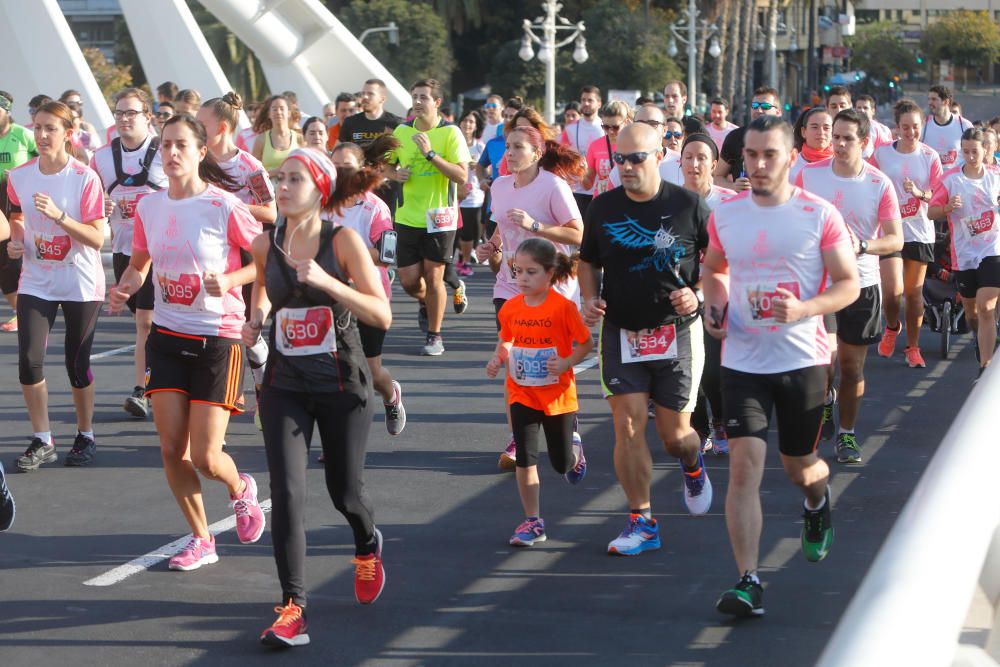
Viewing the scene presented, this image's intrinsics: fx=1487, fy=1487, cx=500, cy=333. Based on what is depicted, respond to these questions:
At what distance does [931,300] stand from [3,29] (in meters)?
20.7

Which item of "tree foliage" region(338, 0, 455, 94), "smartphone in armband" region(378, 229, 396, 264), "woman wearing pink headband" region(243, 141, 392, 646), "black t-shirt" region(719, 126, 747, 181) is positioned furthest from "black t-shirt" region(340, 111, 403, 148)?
"tree foliage" region(338, 0, 455, 94)

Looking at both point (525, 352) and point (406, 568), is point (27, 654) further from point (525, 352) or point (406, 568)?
point (525, 352)

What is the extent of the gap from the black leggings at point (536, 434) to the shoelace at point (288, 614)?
1.59m

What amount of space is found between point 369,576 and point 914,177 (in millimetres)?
7186

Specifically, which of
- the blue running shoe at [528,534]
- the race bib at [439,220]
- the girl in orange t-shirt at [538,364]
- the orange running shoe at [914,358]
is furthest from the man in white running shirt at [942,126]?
the blue running shoe at [528,534]

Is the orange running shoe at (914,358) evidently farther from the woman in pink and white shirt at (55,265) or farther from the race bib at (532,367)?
the woman in pink and white shirt at (55,265)

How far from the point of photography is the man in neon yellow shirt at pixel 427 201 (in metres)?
11.7

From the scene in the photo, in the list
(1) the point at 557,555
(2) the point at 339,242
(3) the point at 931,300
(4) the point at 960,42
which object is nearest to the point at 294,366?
Answer: (2) the point at 339,242

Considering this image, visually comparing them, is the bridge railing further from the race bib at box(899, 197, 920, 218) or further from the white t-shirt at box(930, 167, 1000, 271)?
the race bib at box(899, 197, 920, 218)

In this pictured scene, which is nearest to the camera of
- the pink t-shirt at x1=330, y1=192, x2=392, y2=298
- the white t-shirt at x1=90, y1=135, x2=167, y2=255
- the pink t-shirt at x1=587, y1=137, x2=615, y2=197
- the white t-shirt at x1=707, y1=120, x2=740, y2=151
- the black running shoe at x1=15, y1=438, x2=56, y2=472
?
the black running shoe at x1=15, y1=438, x2=56, y2=472

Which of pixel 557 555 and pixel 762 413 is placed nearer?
pixel 762 413

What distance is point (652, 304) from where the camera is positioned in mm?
6473

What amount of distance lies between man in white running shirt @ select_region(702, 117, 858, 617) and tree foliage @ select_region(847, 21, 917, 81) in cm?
9977

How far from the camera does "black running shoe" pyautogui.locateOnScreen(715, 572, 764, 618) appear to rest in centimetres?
555
